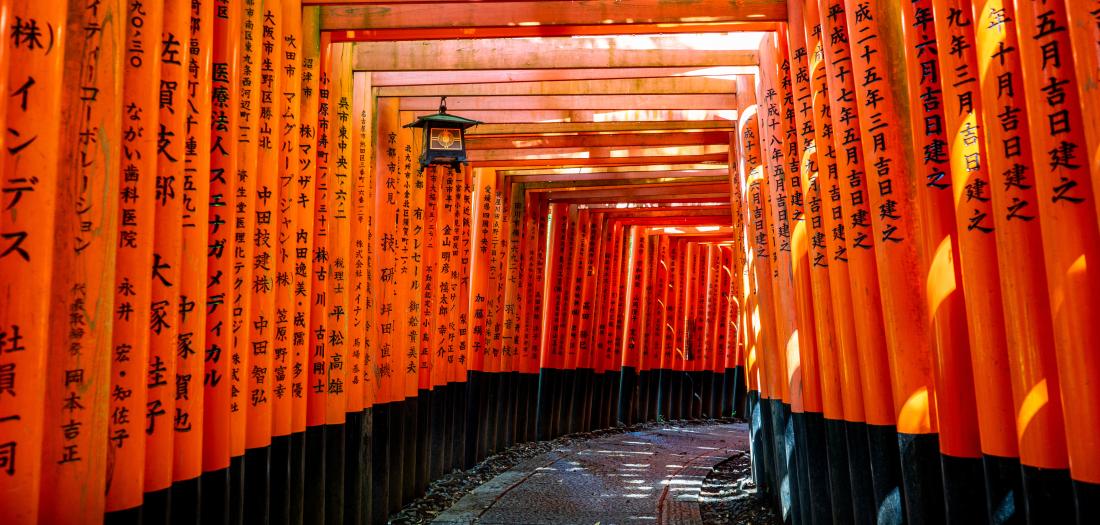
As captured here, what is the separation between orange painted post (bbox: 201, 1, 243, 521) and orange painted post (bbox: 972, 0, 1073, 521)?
366 centimetres

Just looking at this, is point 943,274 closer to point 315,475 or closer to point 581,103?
point 315,475

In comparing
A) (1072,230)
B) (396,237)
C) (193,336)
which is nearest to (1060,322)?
(1072,230)

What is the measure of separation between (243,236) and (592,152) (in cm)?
616

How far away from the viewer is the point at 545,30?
225 inches

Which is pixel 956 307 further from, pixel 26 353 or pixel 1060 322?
pixel 26 353

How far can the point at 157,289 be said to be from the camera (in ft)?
11.7

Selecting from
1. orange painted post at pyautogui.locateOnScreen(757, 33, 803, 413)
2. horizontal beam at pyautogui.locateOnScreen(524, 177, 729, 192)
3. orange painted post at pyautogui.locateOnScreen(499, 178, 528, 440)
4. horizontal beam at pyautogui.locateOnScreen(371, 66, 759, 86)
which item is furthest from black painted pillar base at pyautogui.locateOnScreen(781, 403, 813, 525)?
horizontal beam at pyautogui.locateOnScreen(524, 177, 729, 192)

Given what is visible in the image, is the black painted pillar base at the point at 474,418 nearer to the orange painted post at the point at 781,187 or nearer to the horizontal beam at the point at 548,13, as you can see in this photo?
the orange painted post at the point at 781,187

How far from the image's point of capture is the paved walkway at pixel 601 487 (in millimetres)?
7253

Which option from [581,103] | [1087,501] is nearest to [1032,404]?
[1087,501]

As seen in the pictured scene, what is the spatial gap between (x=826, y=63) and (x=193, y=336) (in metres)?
3.74

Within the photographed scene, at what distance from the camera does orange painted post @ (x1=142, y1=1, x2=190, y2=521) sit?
352cm

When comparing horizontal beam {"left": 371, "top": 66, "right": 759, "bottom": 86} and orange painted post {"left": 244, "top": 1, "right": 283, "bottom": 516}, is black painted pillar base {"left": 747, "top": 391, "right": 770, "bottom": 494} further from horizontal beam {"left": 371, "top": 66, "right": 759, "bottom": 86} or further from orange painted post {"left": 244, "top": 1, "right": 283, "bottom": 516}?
orange painted post {"left": 244, "top": 1, "right": 283, "bottom": 516}

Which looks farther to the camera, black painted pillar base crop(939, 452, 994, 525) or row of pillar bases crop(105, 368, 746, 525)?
row of pillar bases crop(105, 368, 746, 525)
